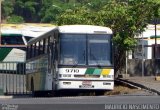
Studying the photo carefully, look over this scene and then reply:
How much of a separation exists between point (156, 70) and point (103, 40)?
875 centimetres

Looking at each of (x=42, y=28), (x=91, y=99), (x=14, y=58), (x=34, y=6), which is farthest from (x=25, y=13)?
(x=91, y=99)

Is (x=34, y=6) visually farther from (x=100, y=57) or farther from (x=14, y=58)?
(x=100, y=57)

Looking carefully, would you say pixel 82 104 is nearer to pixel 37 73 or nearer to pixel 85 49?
pixel 85 49

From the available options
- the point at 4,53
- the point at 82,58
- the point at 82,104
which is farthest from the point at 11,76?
the point at 82,104

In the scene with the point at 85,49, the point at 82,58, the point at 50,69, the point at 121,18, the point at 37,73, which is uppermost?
the point at 121,18

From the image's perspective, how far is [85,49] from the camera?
77.2 ft

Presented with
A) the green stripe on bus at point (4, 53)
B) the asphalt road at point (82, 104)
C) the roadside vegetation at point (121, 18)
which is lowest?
the asphalt road at point (82, 104)

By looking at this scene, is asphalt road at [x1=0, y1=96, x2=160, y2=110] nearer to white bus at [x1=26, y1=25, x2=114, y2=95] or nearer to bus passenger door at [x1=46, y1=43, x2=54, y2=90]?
white bus at [x1=26, y1=25, x2=114, y2=95]

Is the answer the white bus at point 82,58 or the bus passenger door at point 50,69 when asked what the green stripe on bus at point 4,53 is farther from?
the white bus at point 82,58

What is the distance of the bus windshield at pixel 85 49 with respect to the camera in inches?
925

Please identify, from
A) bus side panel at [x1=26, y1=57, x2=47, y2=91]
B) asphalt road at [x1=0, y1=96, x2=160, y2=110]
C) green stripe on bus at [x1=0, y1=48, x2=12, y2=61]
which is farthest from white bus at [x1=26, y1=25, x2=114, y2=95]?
asphalt road at [x1=0, y1=96, x2=160, y2=110]

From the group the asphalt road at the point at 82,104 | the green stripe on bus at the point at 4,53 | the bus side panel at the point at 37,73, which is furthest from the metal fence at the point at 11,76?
the asphalt road at the point at 82,104

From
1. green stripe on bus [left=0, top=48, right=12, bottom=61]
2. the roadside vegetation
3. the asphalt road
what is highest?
the roadside vegetation

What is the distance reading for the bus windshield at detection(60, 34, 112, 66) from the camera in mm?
23484
